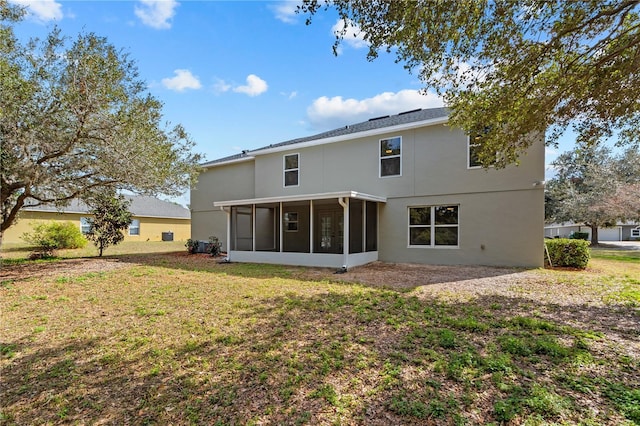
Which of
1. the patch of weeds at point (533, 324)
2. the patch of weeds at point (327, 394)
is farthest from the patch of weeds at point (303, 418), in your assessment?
the patch of weeds at point (533, 324)

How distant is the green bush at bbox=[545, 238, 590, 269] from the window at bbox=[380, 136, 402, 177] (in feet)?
19.1

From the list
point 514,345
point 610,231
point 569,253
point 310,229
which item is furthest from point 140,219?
point 610,231

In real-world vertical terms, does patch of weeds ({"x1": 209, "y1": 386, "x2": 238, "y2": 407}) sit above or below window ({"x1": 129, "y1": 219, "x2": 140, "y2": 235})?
below

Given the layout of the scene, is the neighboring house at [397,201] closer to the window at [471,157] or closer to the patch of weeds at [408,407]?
the window at [471,157]

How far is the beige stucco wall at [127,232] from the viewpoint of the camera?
22234 millimetres

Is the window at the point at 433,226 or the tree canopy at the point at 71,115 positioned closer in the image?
the tree canopy at the point at 71,115

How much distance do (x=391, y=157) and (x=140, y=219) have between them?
79.4ft

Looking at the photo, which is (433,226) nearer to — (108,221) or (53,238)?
(108,221)

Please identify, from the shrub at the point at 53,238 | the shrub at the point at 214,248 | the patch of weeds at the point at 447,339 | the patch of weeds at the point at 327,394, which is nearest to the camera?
the patch of weeds at the point at 327,394

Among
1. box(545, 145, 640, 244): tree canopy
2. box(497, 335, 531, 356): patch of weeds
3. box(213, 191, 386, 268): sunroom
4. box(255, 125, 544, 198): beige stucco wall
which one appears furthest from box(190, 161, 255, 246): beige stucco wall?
box(545, 145, 640, 244): tree canopy

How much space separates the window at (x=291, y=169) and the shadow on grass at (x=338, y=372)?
10.1 m

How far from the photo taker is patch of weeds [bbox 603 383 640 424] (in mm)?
2754

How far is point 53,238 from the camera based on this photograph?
640 inches

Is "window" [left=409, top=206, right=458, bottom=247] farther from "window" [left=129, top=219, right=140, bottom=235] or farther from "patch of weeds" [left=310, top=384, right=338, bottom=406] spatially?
"window" [left=129, top=219, right=140, bottom=235]
